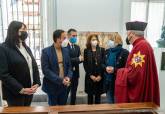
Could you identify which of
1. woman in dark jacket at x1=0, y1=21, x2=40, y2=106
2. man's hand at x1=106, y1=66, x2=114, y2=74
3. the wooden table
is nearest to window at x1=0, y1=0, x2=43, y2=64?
man's hand at x1=106, y1=66, x2=114, y2=74

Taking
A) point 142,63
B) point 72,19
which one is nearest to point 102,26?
point 72,19

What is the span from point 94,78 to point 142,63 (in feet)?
4.59

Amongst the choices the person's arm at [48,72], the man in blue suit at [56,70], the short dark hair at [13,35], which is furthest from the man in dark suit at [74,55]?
the short dark hair at [13,35]

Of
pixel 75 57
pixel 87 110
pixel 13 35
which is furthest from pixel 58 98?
pixel 87 110

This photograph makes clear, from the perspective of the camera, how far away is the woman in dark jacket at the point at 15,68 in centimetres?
228

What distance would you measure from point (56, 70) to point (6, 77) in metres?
0.79

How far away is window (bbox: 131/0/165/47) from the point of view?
4410mm

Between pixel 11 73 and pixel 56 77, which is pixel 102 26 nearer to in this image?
pixel 56 77

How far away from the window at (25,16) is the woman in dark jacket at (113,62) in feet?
5.09

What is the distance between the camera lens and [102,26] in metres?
4.25

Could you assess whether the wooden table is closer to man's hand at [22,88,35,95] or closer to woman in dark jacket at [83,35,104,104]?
man's hand at [22,88,35,95]

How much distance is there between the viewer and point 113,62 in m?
3.31

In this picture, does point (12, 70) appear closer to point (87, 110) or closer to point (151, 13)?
point (87, 110)

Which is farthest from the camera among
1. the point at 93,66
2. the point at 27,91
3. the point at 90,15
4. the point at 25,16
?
the point at 25,16
